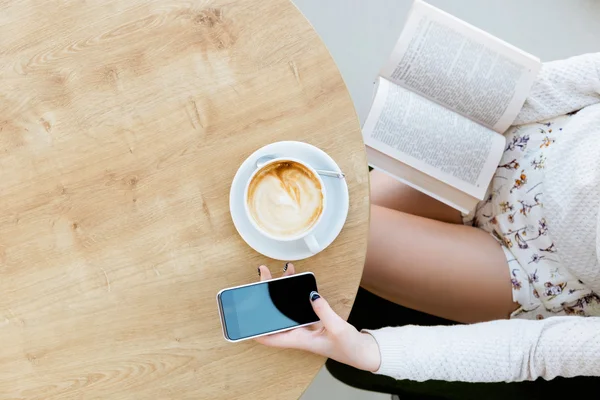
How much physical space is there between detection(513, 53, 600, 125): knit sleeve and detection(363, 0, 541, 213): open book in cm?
2

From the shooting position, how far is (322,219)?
71 cm

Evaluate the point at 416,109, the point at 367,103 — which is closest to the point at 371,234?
the point at 416,109

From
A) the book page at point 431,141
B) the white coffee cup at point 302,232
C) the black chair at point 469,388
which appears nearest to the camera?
the white coffee cup at point 302,232

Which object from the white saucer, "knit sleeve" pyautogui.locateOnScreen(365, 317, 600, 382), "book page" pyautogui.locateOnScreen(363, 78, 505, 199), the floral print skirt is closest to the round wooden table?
the white saucer

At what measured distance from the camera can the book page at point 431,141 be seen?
3.06 ft

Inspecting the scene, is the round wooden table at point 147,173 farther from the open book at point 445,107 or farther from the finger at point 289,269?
the open book at point 445,107

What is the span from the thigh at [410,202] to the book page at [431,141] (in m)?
0.09

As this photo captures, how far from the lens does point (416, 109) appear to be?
943 millimetres

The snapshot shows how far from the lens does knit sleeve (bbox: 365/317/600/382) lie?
0.75 m

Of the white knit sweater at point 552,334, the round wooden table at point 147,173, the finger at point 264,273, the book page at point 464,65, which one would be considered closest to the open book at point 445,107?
the book page at point 464,65

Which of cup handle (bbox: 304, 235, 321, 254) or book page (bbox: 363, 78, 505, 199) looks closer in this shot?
cup handle (bbox: 304, 235, 321, 254)

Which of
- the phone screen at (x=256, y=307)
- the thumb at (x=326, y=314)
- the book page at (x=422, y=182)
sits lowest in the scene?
the phone screen at (x=256, y=307)

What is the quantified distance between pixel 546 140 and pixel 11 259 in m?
0.87

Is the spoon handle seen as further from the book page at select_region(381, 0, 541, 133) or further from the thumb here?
the book page at select_region(381, 0, 541, 133)
